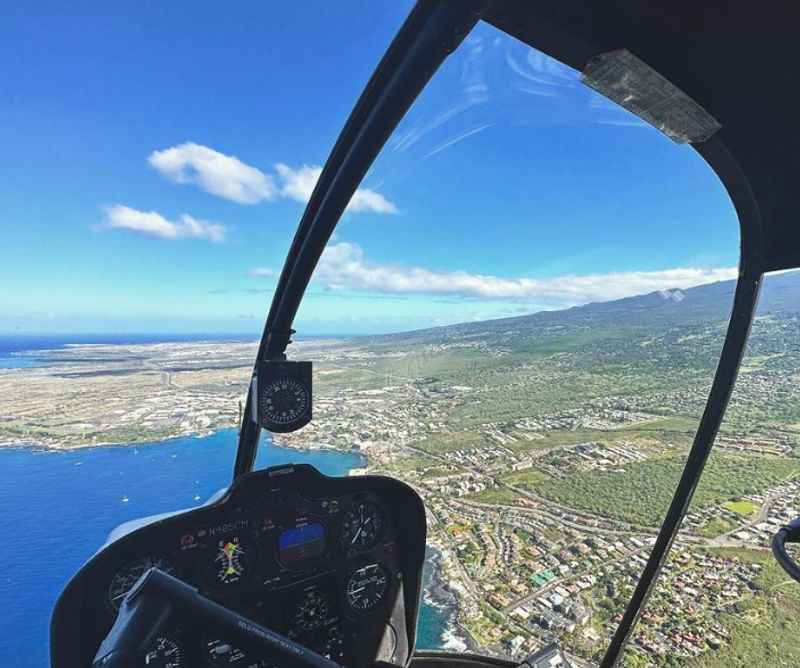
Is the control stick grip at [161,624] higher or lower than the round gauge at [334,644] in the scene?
higher

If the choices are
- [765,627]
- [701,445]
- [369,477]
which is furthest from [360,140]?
[765,627]

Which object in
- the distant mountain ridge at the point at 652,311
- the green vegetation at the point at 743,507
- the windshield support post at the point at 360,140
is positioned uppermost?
the windshield support post at the point at 360,140

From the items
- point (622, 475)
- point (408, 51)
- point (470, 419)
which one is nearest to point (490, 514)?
point (470, 419)

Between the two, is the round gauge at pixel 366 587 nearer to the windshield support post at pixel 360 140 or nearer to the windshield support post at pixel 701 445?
the windshield support post at pixel 360 140

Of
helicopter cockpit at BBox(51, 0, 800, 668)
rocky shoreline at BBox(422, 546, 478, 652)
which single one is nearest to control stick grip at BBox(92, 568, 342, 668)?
helicopter cockpit at BBox(51, 0, 800, 668)

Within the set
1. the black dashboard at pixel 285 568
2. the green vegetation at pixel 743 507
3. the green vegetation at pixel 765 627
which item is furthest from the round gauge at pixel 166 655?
the green vegetation at pixel 743 507

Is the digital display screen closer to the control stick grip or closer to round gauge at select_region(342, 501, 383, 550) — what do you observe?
round gauge at select_region(342, 501, 383, 550)
